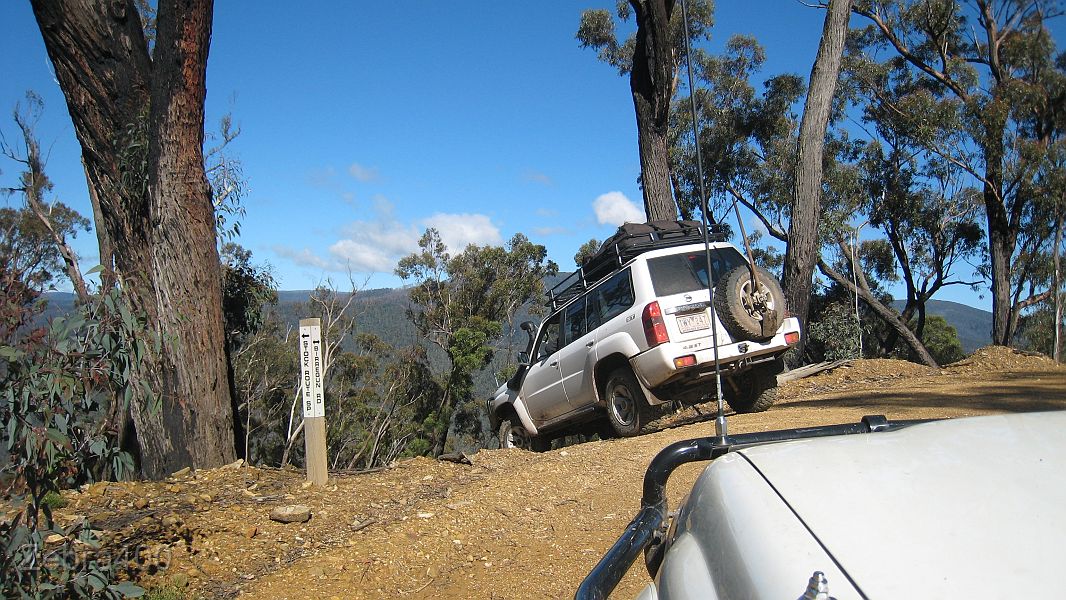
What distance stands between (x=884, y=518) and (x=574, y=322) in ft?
25.4

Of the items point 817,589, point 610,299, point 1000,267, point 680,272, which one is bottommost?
point 817,589

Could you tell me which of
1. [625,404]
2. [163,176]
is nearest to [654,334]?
[625,404]

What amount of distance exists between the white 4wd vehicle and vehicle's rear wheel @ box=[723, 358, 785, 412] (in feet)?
0.04

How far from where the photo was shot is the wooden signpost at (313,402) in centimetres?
604

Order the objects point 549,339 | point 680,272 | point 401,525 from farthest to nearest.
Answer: point 549,339, point 680,272, point 401,525

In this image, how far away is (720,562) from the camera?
145cm

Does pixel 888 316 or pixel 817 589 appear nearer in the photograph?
pixel 817 589

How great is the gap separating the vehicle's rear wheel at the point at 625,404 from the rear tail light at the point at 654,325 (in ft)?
1.91

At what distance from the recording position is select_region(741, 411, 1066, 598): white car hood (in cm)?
124

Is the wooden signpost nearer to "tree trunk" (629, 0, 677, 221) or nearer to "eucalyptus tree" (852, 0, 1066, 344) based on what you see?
"tree trunk" (629, 0, 677, 221)

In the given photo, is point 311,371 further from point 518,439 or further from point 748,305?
point 518,439

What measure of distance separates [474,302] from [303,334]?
27313 millimetres

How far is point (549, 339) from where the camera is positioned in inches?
388

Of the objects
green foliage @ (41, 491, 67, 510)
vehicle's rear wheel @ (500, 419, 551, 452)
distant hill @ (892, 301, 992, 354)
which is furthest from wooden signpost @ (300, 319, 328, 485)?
distant hill @ (892, 301, 992, 354)
